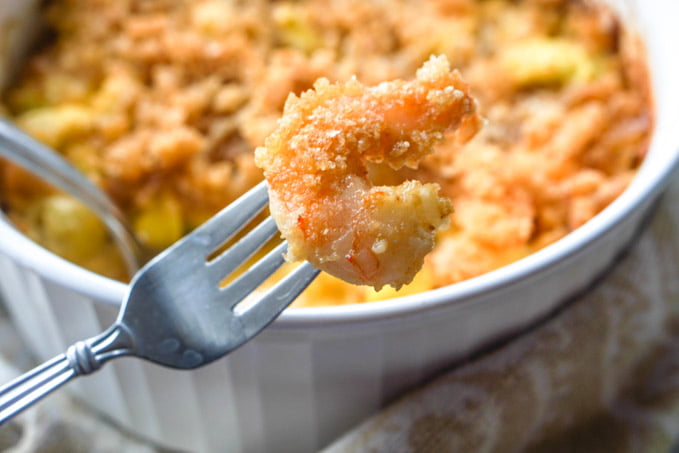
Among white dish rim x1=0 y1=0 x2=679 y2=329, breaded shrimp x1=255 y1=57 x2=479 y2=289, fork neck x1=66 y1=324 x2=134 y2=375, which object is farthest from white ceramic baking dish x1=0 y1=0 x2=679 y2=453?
breaded shrimp x1=255 y1=57 x2=479 y2=289

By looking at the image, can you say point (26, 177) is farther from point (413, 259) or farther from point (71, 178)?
point (413, 259)

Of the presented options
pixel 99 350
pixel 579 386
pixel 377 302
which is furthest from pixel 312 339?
pixel 579 386

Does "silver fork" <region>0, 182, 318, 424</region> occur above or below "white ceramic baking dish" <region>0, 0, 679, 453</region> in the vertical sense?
above

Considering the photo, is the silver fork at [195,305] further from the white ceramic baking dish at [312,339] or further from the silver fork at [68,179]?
the silver fork at [68,179]

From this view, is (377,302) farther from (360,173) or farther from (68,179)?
(68,179)

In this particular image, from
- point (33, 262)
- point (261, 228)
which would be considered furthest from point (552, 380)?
point (33, 262)

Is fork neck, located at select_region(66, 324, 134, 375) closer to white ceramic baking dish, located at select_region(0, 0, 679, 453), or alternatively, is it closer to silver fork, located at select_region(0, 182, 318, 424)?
silver fork, located at select_region(0, 182, 318, 424)
